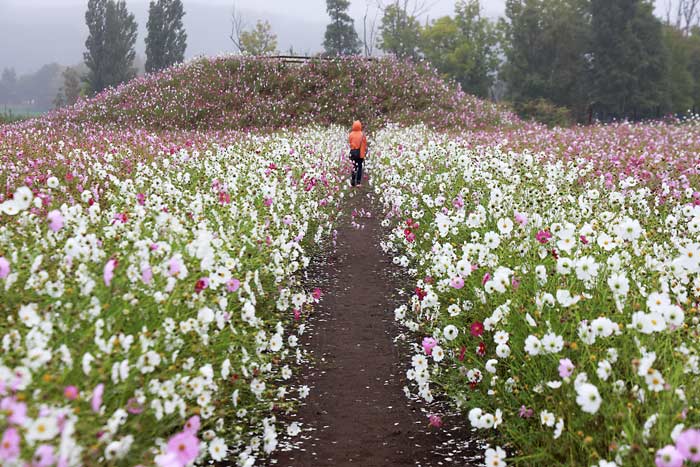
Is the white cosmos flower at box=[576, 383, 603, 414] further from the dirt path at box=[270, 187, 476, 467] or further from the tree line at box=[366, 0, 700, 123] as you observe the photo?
the tree line at box=[366, 0, 700, 123]

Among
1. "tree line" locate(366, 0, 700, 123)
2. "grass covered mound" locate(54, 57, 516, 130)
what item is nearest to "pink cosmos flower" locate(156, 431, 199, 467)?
"grass covered mound" locate(54, 57, 516, 130)

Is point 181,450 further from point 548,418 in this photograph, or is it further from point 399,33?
point 399,33

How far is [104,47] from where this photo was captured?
52.8 metres

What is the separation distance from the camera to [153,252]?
3945 millimetres

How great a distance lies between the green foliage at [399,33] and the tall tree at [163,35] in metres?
18.7

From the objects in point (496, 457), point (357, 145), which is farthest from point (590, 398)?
point (357, 145)

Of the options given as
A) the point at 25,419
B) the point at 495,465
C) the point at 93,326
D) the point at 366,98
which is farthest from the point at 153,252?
the point at 366,98

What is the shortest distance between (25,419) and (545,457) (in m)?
2.66

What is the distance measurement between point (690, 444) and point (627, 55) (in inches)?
1884

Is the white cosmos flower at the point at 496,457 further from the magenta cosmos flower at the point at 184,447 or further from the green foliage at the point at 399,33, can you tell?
the green foliage at the point at 399,33

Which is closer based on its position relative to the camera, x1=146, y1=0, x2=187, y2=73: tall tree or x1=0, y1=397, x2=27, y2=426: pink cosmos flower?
x1=0, y1=397, x2=27, y2=426: pink cosmos flower

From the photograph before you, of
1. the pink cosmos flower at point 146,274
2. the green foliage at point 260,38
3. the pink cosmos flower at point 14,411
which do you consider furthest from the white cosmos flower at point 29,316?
the green foliage at point 260,38

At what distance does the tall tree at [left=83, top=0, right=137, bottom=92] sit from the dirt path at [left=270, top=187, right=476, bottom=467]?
4965cm

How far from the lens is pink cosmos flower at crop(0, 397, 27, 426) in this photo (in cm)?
199
